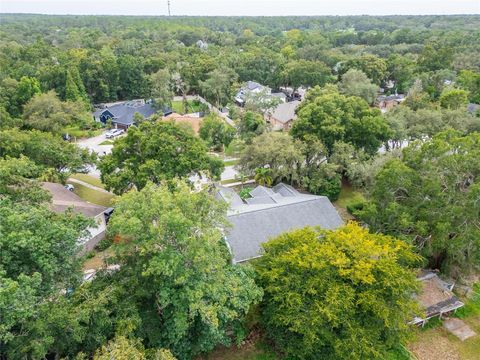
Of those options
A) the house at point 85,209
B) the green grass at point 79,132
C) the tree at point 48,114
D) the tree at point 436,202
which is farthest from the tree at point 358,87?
the house at point 85,209

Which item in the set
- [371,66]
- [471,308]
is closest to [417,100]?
[371,66]

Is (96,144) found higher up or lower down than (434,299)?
lower down

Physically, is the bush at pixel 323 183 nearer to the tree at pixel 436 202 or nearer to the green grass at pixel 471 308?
the tree at pixel 436 202

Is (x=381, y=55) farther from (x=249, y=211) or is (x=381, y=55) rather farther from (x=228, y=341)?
(x=228, y=341)

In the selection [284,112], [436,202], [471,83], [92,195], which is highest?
[436,202]

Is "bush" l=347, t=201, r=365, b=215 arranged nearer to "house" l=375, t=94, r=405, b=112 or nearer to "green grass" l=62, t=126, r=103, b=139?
"green grass" l=62, t=126, r=103, b=139

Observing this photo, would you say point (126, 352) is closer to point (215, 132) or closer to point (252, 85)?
point (215, 132)

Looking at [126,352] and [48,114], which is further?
[48,114]
